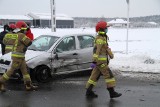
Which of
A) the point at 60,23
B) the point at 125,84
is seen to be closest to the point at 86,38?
the point at 125,84

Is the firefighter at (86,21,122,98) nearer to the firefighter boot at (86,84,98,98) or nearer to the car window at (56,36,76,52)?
the firefighter boot at (86,84,98,98)

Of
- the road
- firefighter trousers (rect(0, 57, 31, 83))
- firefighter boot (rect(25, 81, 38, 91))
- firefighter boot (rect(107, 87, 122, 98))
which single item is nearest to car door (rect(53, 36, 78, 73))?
the road

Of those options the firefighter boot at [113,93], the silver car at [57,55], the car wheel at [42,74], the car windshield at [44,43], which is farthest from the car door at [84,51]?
the firefighter boot at [113,93]

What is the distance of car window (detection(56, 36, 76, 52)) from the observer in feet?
33.0

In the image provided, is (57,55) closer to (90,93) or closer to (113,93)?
(90,93)

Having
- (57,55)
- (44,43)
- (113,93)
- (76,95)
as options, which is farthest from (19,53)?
(113,93)

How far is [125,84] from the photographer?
9461 millimetres

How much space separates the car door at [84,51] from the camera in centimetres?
1052

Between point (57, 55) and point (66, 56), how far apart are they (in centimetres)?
34

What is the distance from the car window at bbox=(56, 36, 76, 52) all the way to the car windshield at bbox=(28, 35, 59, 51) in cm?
26

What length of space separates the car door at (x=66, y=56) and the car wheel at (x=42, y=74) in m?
0.32

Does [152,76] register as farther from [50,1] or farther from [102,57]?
[50,1]

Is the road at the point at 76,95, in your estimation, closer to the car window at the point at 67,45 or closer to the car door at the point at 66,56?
the car door at the point at 66,56

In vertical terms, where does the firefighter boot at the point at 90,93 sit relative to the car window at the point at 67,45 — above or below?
below
